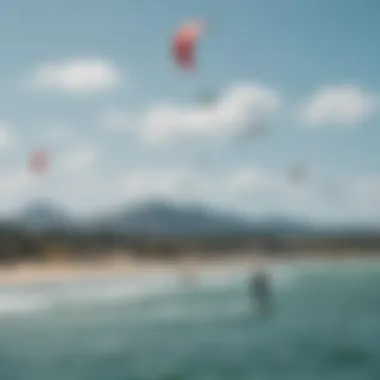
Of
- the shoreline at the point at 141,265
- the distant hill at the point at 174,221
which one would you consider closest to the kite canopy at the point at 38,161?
the distant hill at the point at 174,221

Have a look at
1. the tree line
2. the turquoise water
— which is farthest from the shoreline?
the turquoise water

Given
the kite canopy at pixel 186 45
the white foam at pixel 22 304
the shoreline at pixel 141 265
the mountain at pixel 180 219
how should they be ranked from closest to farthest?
the kite canopy at pixel 186 45 < the mountain at pixel 180 219 < the shoreline at pixel 141 265 < the white foam at pixel 22 304

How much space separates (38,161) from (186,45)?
79 centimetres

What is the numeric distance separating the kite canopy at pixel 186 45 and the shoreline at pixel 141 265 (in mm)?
1365

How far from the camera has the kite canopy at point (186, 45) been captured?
10.9 ft

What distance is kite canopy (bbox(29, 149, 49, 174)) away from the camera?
→ 369 centimetres

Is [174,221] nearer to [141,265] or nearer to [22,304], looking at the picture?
[141,265]

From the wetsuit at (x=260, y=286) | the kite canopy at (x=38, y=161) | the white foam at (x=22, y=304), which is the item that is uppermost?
the kite canopy at (x=38, y=161)

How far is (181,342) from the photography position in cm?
436

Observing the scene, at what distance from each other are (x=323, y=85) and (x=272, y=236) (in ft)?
3.09

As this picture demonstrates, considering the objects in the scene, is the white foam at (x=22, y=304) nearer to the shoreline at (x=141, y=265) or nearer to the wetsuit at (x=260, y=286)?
the shoreline at (x=141, y=265)

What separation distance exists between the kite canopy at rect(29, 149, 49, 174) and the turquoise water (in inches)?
34.5

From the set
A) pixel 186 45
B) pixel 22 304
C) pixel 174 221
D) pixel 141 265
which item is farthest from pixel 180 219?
pixel 22 304

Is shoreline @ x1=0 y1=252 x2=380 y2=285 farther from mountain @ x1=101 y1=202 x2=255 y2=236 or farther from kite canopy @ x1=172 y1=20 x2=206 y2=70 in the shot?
kite canopy @ x1=172 y1=20 x2=206 y2=70
